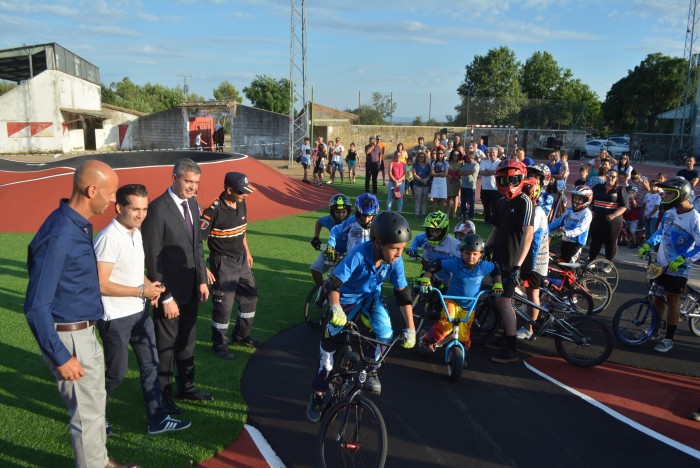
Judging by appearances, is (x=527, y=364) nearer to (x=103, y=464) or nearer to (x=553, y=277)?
(x=553, y=277)

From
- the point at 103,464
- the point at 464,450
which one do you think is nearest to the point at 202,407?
the point at 103,464

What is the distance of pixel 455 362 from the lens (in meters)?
5.35

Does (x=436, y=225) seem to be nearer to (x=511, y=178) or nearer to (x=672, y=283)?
(x=511, y=178)

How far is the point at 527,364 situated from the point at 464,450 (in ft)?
6.81

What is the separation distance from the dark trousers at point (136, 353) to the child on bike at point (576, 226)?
635cm

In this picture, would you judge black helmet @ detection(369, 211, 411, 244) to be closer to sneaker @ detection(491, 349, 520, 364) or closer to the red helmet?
the red helmet

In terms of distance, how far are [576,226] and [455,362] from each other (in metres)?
3.83

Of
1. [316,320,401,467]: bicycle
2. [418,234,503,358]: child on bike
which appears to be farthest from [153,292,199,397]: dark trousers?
[418,234,503,358]: child on bike

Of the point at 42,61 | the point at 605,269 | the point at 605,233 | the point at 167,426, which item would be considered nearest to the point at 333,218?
the point at 167,426

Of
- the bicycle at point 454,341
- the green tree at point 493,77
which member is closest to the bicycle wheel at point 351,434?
the bicycle at point 454,341

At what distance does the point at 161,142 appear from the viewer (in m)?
37.6

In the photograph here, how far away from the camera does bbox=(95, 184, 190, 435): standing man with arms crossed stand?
374 cm

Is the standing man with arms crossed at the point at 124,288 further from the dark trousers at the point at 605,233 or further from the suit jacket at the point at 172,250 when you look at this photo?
the dark trousers at the point at 605,233

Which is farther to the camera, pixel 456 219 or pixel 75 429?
pixel 456 219
